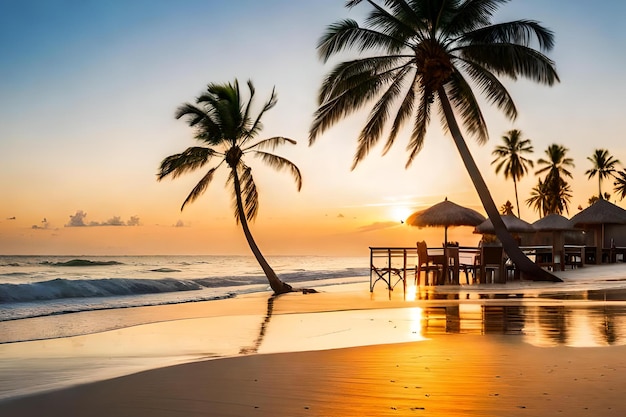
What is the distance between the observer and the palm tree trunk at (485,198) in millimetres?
21094

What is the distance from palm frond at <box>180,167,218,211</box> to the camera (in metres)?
25.2

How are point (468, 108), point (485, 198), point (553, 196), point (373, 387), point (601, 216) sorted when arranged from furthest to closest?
point (553, 196)
point (601, 216)
point (468, 108)
point (485, 198)
point (373, 387)

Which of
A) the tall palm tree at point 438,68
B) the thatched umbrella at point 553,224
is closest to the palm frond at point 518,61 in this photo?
the tall palm tree at point 438,68

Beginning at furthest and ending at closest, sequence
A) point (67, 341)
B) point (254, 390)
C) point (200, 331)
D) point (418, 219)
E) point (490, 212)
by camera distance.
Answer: point (418, 219) → point (490, 212) → point (200, 331) → point (67, 341) → point (254, 390)

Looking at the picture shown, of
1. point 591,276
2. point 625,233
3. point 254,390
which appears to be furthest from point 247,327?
point 625,233

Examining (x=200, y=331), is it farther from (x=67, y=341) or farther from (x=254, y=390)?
(x=254, y=390)

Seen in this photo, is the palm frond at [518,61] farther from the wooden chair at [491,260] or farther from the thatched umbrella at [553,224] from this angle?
the thatched umbrella at [553,224]

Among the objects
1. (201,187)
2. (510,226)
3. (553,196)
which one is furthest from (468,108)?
(553,196)

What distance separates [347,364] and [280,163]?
20.0 m

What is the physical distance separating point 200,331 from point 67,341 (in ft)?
7.33

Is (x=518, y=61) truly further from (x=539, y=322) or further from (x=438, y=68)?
(x=539, y=322)

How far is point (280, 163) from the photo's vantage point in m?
26.4

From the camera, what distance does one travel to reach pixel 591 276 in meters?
23.3

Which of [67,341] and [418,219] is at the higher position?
[418,219]
